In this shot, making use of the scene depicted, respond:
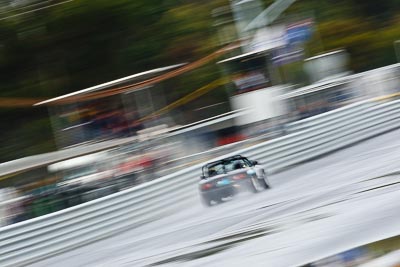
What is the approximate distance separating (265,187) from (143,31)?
18232 millimetres

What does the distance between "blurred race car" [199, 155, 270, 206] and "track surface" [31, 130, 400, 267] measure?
0.59 feet

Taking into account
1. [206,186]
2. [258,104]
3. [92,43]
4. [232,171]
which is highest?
[92,43]

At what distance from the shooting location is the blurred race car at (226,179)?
Answer: 42.1 ft

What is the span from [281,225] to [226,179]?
3591mm

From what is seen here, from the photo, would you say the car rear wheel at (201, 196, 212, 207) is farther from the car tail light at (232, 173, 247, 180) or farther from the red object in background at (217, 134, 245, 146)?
the red object in background at (217, 134, 245, 146)

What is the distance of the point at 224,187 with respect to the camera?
506 inches

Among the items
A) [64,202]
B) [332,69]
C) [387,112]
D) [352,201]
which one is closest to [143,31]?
[332,69]

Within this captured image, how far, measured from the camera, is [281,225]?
30.6 ft

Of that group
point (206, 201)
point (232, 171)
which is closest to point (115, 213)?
point (206, 201)

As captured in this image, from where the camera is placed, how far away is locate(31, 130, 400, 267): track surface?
7.67 metres

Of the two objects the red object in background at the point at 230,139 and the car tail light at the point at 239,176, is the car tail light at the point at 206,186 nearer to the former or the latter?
the car tail light at the point at 239,176

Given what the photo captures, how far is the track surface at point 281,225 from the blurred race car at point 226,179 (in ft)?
0.59

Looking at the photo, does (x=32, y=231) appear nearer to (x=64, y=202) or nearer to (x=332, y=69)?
(x=64, y=202)

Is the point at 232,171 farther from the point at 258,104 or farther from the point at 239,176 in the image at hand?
the point at 258,104
